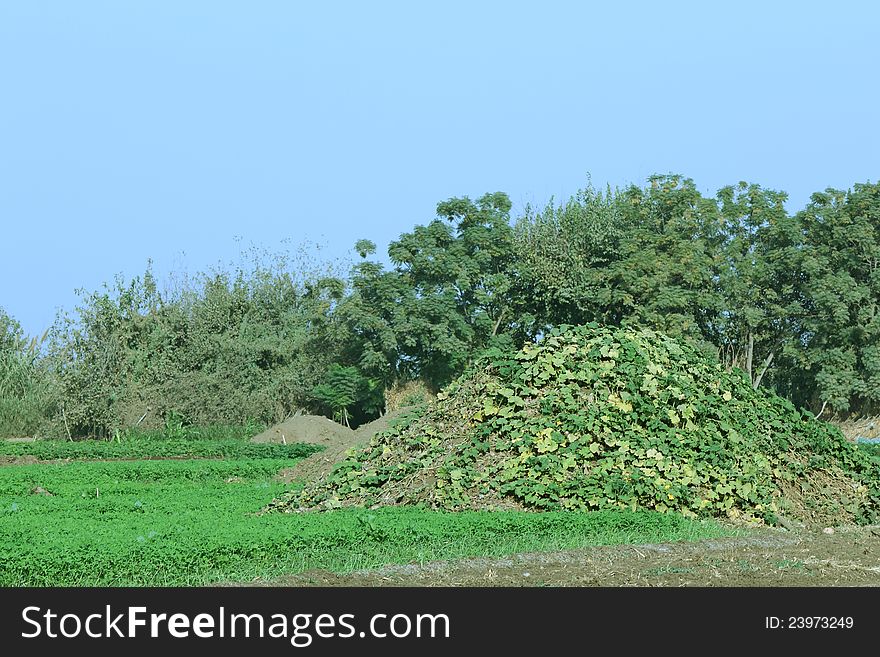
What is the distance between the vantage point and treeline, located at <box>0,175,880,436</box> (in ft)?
100

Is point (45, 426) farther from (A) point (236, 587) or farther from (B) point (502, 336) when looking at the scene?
(A) point (236, 587)

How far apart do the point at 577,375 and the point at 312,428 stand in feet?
52.0

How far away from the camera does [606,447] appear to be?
38.2ft

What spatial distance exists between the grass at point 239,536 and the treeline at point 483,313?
17.7m

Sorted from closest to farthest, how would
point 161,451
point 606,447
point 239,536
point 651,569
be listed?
1. point 651,569
2. point 239,536
3. point 606,447
4. point 161,451

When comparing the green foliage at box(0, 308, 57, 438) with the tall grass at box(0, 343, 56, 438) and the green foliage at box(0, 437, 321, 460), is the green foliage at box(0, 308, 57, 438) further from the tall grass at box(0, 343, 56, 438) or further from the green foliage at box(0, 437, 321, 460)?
the green foliage at box(0, 437, 321, 460)

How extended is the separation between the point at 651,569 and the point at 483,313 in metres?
24.0

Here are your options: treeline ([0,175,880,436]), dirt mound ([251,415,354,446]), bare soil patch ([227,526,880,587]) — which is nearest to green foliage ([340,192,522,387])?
treeline ([0,175,880,436])

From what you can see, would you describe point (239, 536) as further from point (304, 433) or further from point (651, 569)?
point (304, 433)

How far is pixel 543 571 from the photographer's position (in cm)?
852

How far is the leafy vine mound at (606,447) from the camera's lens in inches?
448

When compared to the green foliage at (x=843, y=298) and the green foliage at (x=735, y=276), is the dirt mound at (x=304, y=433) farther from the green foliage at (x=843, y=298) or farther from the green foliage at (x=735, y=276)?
the green foliage at (x=843, y=298)

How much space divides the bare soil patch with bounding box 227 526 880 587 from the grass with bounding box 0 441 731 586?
0.31m

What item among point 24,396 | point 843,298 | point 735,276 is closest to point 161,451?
point 24,396
